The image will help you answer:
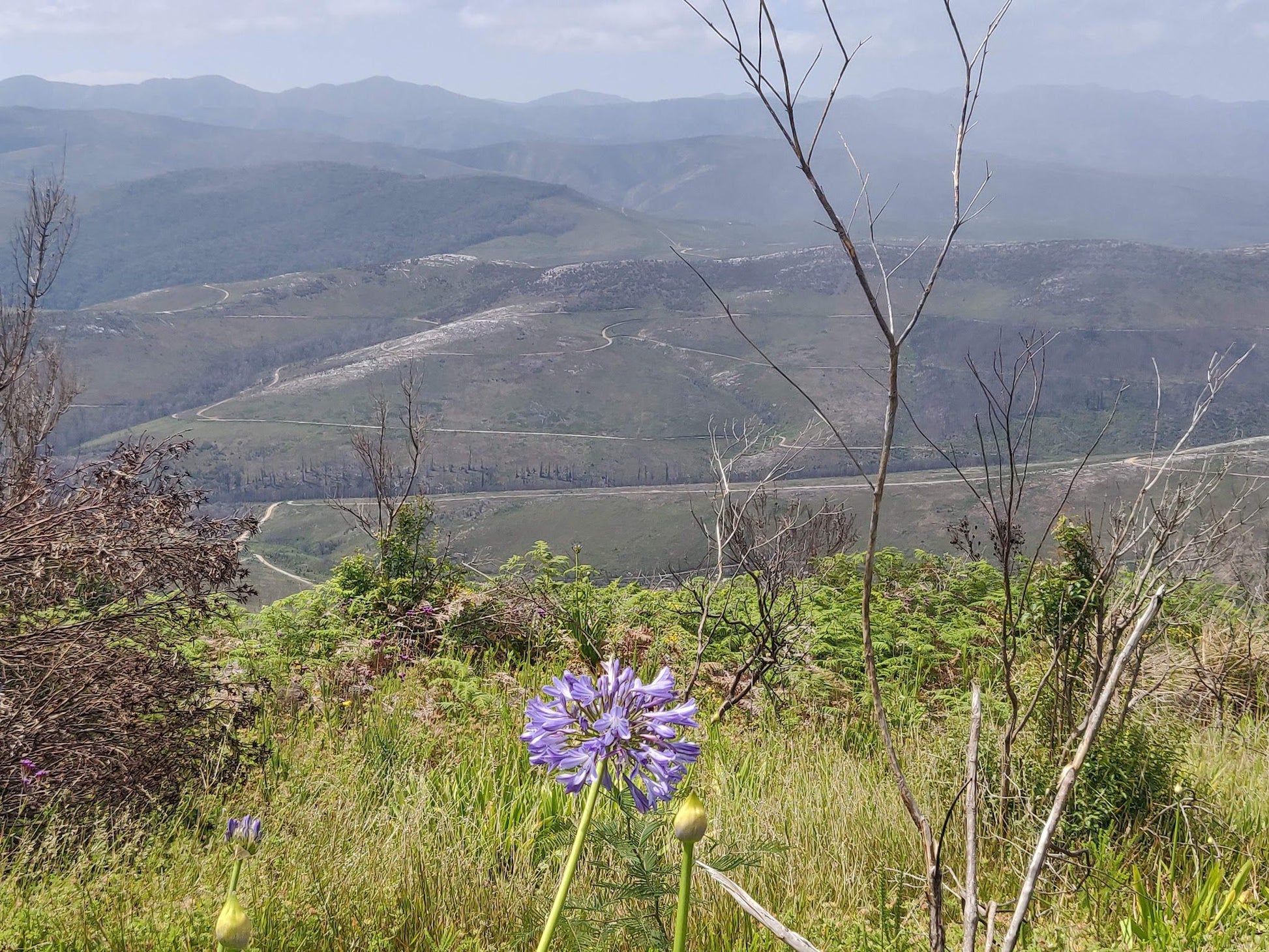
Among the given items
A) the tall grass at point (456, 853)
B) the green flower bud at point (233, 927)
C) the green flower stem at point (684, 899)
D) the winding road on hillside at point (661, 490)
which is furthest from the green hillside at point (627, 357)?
the green flower bud at point (233, 927)

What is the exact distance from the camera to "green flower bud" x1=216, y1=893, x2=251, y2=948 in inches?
44.3

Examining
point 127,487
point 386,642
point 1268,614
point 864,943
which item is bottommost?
point 386,642

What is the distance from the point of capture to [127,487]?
4.25 m

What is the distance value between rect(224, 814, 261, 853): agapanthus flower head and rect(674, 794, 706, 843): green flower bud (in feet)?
6.03

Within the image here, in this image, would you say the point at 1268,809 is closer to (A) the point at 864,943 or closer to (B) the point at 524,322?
(A) the point at 864,943

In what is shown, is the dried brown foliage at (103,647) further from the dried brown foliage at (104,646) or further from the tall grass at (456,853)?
the tall grass at (456,853)

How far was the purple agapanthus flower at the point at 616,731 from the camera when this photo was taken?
A: 4.83ft

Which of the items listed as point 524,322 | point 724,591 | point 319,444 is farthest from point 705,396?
point 724,591

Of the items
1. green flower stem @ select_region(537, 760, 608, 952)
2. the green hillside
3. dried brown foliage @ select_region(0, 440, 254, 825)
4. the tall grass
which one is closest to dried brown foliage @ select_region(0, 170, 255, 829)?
dried brown foliage @ select_region(0, 440, 254, 825)

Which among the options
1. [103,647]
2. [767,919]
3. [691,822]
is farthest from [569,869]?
[103,647]

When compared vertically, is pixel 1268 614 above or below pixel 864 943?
below

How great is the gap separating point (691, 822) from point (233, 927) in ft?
2.01

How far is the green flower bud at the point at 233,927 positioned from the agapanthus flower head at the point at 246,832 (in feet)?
5.35

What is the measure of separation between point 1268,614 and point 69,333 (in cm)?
14106
